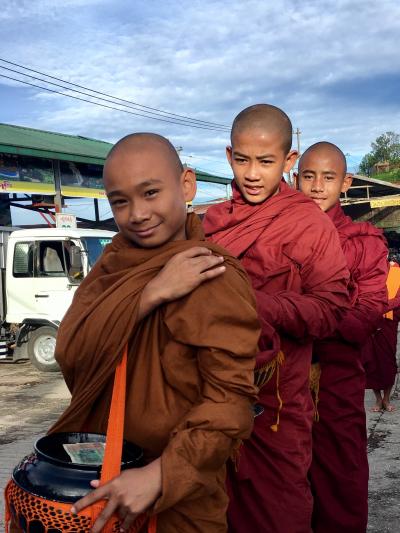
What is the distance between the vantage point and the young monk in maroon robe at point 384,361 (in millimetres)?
5577

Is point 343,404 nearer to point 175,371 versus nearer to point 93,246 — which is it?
point 175,371

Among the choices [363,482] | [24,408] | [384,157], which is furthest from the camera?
[384,157]

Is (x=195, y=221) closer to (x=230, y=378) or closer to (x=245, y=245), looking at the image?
(x=230, y=378)

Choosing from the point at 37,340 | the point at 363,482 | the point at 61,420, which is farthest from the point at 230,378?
the point at 37,340

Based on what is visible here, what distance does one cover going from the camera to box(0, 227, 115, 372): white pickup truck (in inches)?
373

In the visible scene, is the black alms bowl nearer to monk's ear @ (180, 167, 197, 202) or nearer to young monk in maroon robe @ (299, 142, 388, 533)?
monk's ear @ (180, 167, 197, 202)

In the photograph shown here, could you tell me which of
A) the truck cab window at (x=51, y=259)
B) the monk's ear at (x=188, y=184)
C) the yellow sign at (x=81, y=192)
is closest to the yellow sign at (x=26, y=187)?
the yellow sign at (x=81, y=192)

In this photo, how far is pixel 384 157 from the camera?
53.2m

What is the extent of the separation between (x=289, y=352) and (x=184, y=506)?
862mm

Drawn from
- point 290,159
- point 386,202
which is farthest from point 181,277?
point 386,202

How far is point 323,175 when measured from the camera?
316 centimetres

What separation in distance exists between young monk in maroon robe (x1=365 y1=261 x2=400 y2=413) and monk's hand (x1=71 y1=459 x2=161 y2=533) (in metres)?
4.29

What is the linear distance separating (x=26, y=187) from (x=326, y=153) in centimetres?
1108

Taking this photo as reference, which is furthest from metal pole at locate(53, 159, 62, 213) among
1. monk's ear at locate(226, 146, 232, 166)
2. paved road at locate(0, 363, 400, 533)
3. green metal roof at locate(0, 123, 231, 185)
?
monk's ear at locate(226, 146, 232, 166)
